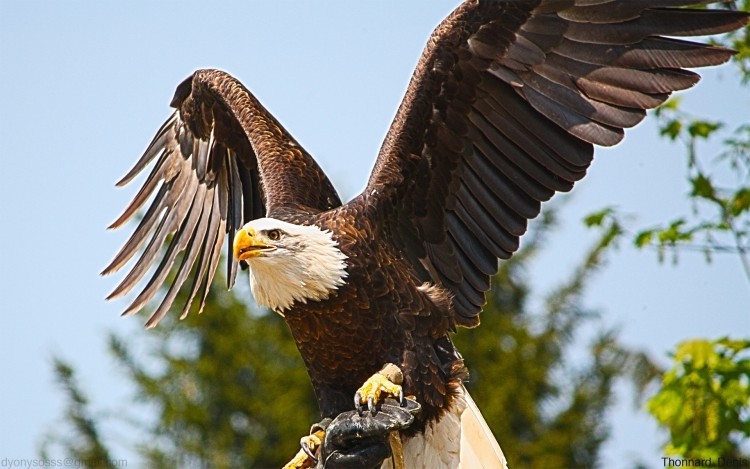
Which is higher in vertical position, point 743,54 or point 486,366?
point 743,54

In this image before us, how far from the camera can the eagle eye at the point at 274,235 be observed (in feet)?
17.9

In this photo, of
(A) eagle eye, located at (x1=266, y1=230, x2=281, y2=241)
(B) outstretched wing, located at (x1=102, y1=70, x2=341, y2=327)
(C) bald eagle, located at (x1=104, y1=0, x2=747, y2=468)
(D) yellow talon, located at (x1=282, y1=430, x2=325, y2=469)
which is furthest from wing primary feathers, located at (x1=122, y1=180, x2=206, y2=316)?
(A) eagle eye, located at (x1=266, y1=230, x2=281, y2=241)

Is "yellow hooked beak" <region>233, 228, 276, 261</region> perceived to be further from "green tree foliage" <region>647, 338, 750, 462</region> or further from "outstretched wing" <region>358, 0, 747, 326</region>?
"green tree foliage" <region>647, 338, 750, 462</region>

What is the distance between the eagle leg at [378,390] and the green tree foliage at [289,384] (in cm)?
1041

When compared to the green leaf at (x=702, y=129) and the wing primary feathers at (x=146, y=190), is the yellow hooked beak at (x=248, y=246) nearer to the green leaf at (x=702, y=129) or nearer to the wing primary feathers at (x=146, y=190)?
the wing primary feathers at (x=146, y=190)

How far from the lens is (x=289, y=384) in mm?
17219

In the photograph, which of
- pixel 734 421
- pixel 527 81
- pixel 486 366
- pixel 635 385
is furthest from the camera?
pixel 486 366

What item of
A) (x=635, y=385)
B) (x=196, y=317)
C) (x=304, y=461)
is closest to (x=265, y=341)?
(x=196, y=317)

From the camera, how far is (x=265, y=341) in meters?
17.9

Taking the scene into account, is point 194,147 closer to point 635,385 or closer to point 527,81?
point 527,81

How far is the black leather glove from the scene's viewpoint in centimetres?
539

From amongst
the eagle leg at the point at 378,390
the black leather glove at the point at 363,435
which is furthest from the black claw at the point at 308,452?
the eagle leg at the point at 378,390

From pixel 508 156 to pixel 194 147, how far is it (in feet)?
6.31

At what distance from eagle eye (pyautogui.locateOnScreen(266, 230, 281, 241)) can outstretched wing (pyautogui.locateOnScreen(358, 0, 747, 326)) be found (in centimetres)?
47
